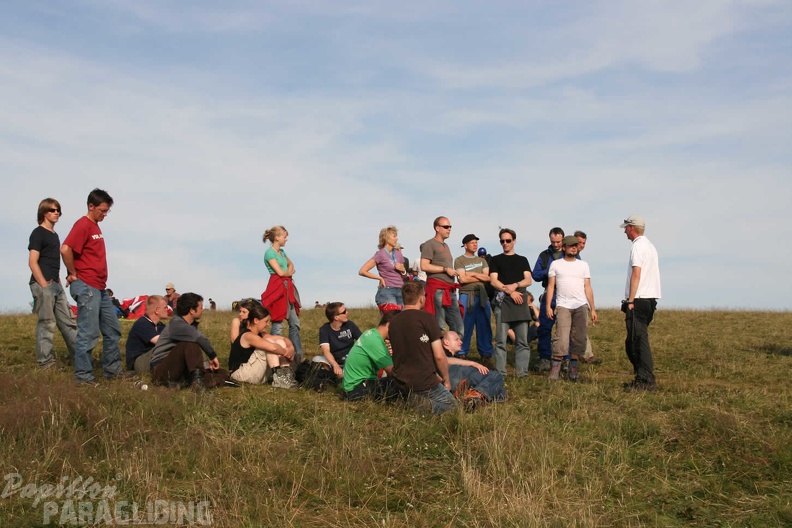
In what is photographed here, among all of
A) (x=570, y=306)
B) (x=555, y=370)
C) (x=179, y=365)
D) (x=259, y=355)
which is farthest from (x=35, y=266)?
(x=570, y=306)

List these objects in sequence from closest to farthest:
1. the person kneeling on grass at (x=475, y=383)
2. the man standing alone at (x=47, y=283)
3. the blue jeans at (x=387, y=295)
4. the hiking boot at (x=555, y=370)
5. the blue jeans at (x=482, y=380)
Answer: the person kneeling on grass at (x=475, y=383) < the blue jeans at (x=482, y=380) < the man standing alone at (x=47, y=283) < the hiking boot at (x=555, y=370) < the blue jeans at (x=387, y=295)

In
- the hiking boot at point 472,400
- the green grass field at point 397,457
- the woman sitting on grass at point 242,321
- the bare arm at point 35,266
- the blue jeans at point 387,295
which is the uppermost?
the bare arm at point 35,266

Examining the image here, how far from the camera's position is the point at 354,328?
1127 cm

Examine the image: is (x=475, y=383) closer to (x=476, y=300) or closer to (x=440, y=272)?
(x=440, y=272)

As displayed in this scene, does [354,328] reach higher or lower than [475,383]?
higher

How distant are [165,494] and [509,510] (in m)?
2.73

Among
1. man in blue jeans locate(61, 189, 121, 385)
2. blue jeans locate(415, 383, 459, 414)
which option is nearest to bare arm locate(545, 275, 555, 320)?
blue jeans locate(415, 383, 459, 414)

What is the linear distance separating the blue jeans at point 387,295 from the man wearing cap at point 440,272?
565 mm

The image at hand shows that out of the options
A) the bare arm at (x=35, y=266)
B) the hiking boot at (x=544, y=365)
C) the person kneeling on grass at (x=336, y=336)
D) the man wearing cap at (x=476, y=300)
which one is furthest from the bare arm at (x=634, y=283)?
the bare arm at (x=35, y=266)

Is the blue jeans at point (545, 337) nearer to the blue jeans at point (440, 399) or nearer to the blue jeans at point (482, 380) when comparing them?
the blue jeans at point (482, 380)

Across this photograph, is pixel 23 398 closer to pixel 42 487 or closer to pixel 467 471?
pixel 42 487

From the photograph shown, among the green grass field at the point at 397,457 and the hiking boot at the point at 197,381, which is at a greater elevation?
the hiking boot at the point at 197,381

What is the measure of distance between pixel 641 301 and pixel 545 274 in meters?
2.81

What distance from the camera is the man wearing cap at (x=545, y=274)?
40.5 feet
